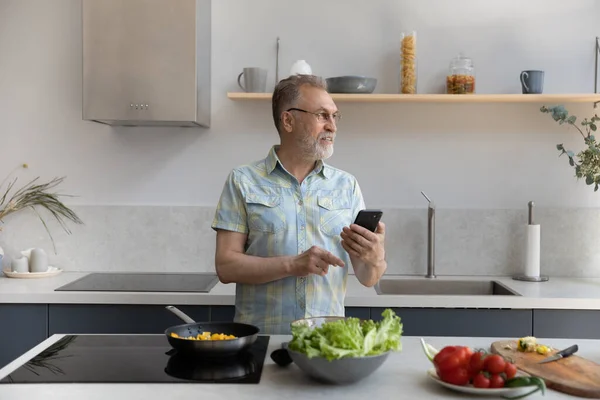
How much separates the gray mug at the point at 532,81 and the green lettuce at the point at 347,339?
2023 millimetres

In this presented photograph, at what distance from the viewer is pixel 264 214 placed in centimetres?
228

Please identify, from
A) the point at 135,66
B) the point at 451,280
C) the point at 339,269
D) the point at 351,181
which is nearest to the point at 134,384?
the point at 339,269

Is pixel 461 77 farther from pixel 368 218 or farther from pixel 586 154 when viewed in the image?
pixel 368 218

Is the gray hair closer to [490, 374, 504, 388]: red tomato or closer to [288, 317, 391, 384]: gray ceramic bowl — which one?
[288, 317, 391, 384]: gray ceramic bowl

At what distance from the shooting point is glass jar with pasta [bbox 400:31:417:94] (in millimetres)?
3320

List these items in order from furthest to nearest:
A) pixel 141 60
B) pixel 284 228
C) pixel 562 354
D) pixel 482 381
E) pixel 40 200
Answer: pixel 40 200, pixel 141 60, pixel 284 228, pixel 562 354, pixel 482 381

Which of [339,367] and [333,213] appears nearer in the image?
[339,367]

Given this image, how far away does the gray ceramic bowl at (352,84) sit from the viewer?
3.25 meters

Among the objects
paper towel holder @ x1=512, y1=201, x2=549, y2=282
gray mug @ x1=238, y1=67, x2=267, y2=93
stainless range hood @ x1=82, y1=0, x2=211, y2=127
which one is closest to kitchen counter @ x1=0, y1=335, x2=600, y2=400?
stainless range hood @ x1=82, y1=0, x2=211, y2=127

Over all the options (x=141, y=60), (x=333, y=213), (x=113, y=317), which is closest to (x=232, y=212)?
(x=333, y=213)

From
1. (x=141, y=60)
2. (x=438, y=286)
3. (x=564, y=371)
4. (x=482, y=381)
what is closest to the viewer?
(x=482, y=381)

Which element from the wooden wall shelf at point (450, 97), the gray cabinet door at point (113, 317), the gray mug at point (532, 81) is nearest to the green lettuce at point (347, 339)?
the gray cabinet door at point (113, 317)

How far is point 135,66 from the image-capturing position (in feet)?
10.2

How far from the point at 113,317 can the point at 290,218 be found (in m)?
1.08
